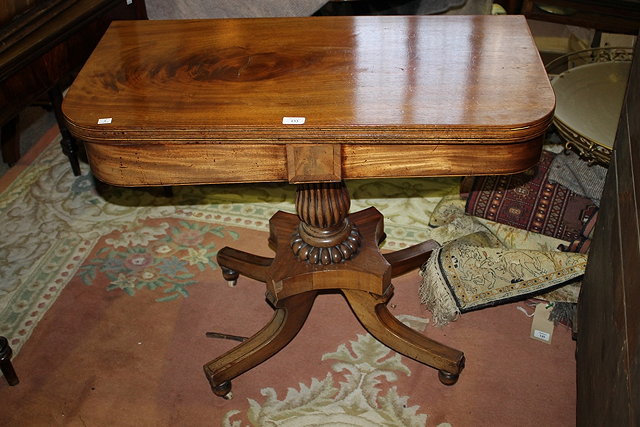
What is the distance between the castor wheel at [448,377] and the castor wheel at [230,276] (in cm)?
72

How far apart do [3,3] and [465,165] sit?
51.2 inches

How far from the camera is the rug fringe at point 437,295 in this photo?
193cm

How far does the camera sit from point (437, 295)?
6.40 ft

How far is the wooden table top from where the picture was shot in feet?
4.06

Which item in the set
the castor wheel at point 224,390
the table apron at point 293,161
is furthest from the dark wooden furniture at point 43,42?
the castor wheel at point 224,390

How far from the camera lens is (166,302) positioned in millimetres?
2078

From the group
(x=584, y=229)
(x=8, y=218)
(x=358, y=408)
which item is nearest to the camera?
(x=358, y=408)

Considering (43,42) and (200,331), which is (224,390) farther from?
(43,42)

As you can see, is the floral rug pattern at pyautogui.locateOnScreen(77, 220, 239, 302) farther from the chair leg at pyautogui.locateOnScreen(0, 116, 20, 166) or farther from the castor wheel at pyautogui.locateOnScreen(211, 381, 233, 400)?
the chair leg at pyautogui.locateOnScreen(0, 116, 20, 166)

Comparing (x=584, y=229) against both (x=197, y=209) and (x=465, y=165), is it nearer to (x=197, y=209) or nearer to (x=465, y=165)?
(x=465, y=165)

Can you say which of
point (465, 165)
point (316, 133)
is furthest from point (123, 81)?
point (465, 165)

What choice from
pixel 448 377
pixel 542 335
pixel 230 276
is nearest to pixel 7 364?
pixel 230 276

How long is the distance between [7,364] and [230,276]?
2.24ft

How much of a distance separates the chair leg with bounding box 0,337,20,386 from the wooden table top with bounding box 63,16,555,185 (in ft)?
2.33
